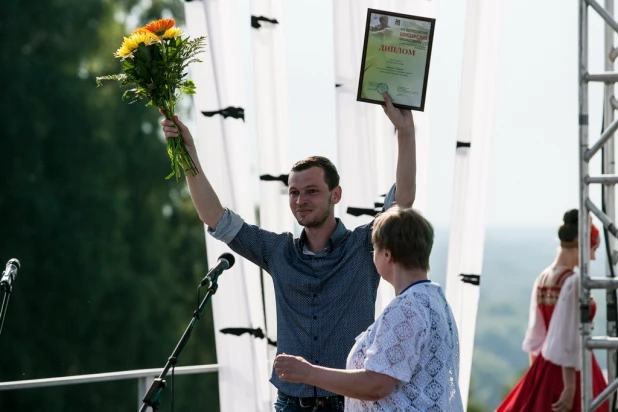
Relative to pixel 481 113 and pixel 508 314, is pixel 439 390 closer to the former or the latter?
pixel 481 113

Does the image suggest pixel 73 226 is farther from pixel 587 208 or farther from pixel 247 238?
pixel 587 208

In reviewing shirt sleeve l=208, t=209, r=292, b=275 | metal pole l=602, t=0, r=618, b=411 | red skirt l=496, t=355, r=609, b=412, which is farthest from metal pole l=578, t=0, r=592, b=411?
red skirt l=496, t=355, r=609, b=412

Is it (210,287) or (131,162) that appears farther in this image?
(131,162)

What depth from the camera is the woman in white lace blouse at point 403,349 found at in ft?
5.58

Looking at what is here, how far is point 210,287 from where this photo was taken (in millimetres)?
2119

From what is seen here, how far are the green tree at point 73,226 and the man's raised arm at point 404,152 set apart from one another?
9495mm

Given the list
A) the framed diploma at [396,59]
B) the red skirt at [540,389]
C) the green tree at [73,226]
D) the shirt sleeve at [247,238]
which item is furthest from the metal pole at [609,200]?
the green tree at [73,226]

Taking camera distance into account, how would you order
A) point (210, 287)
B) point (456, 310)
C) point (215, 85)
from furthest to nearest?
point (456, 310), point (215, 85), point (210, 287)

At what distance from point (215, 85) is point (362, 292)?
1.11m

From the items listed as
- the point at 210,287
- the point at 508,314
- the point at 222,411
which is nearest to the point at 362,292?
the point at 210,287

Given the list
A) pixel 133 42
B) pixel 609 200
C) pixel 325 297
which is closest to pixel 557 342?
pixel 609 200

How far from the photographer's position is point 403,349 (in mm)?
1694

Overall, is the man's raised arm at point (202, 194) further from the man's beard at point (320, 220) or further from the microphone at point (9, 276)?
the microphone at point (9, 276)

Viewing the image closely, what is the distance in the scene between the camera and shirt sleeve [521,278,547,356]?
11.9ft
